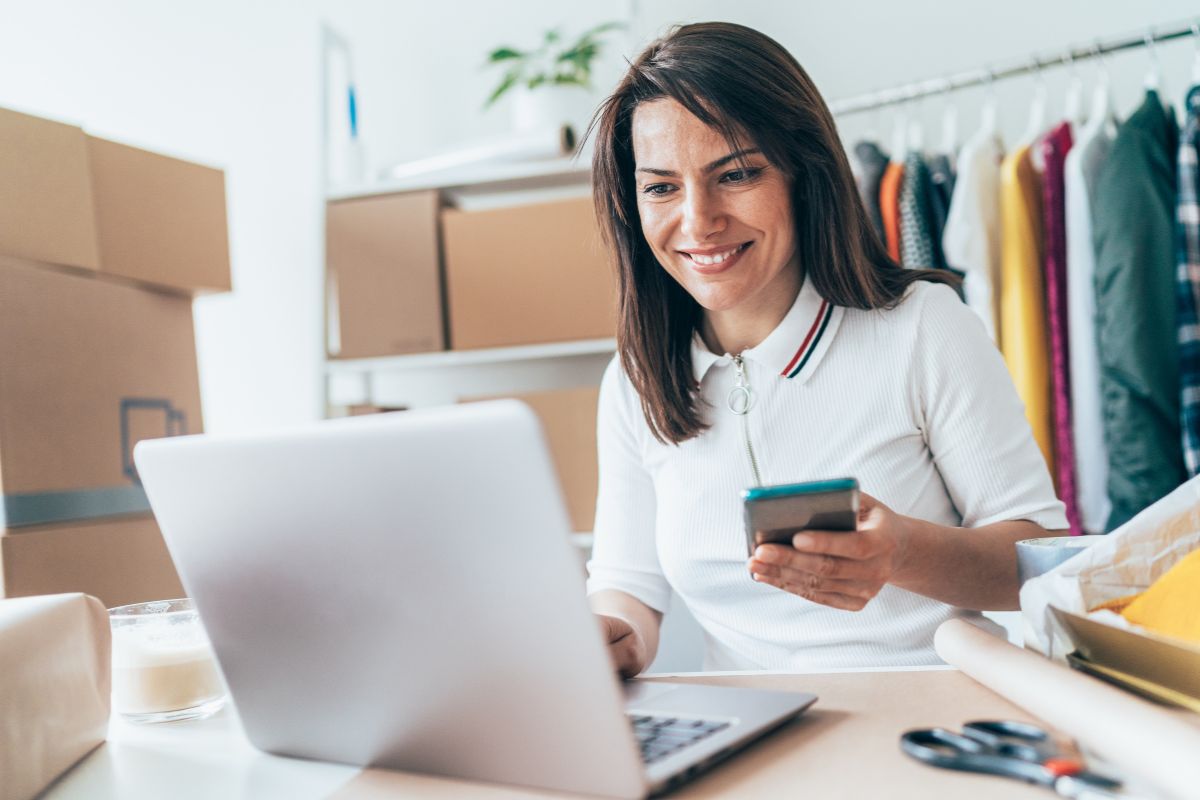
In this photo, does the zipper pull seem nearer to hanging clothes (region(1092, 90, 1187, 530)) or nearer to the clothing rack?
hanging clothes (region(1092, 90, 1187, 530))

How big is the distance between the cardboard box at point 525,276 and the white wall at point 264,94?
16.4 inches

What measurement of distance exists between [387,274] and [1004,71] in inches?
46.9

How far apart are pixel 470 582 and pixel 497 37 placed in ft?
6.80

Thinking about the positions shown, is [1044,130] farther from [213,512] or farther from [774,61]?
[213,512]

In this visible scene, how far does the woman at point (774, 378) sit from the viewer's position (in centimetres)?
98

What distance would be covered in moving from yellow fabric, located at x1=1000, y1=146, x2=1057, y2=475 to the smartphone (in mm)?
1181

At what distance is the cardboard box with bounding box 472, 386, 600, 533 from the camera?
194cm

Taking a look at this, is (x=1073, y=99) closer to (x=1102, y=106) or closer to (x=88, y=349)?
(x=1102, y=106)

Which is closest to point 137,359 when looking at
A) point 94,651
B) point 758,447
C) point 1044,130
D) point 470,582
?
point 94,651

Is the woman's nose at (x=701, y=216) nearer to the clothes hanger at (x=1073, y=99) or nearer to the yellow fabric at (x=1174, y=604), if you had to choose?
the yellow fabric at (x=1174, y=604)

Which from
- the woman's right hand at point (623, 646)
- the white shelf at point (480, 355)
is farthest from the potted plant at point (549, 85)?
the woman's right hand at point (623, 646)

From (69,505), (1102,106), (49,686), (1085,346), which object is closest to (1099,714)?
(49,686)

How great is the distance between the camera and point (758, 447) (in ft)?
3.46

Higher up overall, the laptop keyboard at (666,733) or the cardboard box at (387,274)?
the cardboard box at (387,274)
